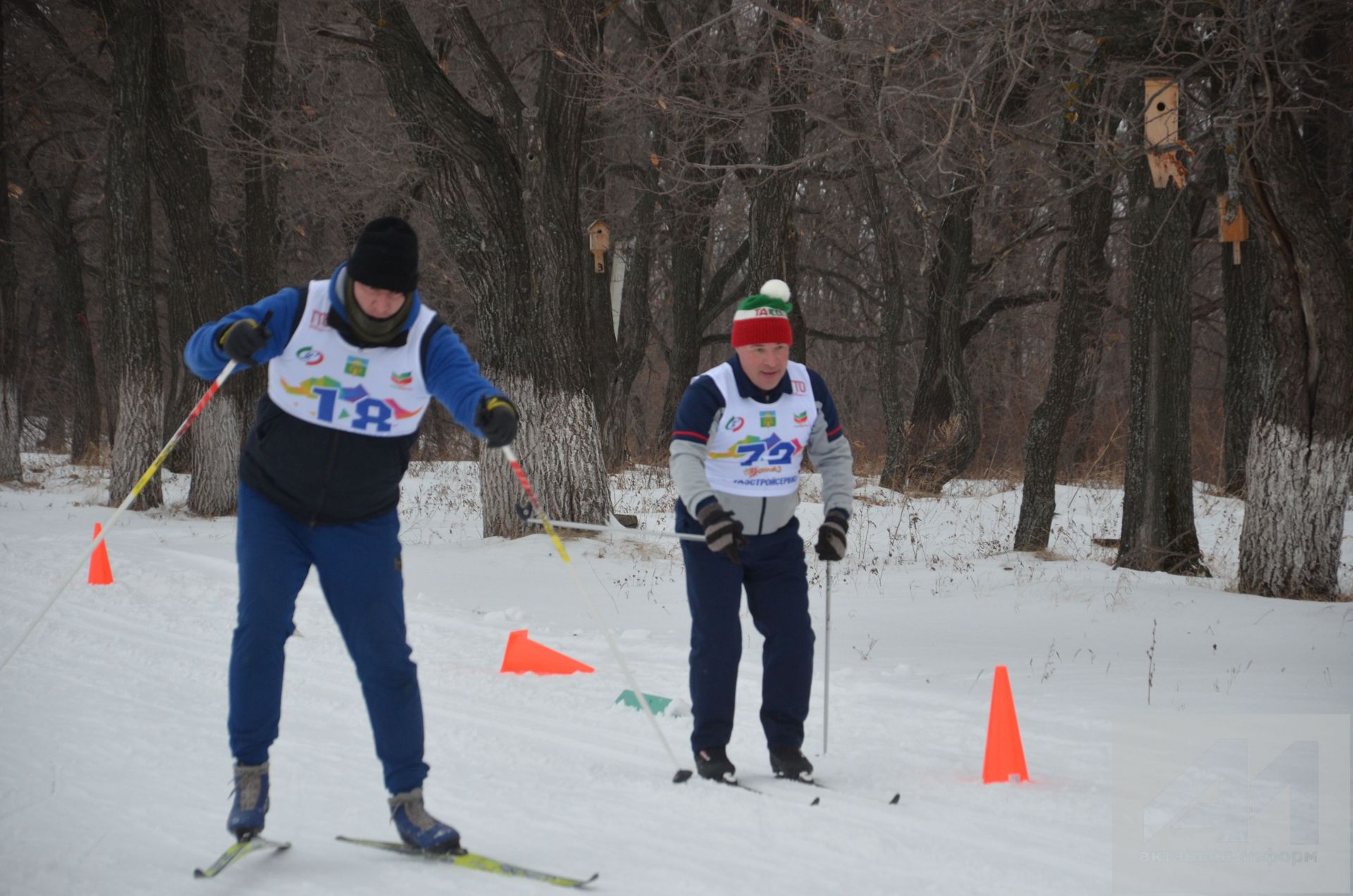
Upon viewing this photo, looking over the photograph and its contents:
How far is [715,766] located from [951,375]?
13.5 metres

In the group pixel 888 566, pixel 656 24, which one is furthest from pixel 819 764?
pixel 656 24

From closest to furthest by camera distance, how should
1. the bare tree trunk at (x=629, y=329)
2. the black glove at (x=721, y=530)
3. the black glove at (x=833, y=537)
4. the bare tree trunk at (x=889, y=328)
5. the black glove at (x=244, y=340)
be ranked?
1. the black glove at (x=244, y=340)
2. the black glove at (x=721, y=530)
3. the black glove at (x=833, y=537)
4. the bare tree trunk at (x=889, y=328)
5. the bare tree trunk at (x=629, y=329)

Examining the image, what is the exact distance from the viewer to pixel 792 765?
4.92 meters

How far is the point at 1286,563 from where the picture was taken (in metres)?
9.15

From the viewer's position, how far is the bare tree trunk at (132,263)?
14859mm

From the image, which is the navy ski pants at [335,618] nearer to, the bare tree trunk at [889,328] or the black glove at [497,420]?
the black glove at [497,420]

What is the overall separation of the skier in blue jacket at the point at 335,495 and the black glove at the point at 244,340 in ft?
0.19

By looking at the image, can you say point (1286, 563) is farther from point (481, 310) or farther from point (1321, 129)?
point (481, 310)

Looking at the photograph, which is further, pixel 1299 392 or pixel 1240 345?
pixel 1240 345

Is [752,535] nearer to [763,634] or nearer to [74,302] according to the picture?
[763,634]

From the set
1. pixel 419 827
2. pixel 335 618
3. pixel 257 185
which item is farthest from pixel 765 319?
pixel 257 185

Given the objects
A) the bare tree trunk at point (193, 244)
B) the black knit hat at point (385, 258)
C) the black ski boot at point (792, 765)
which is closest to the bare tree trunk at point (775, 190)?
the bare tree trunk at point (193, 244)

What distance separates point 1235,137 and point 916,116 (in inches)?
189

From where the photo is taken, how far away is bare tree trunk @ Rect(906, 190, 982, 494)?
55.9 feet
